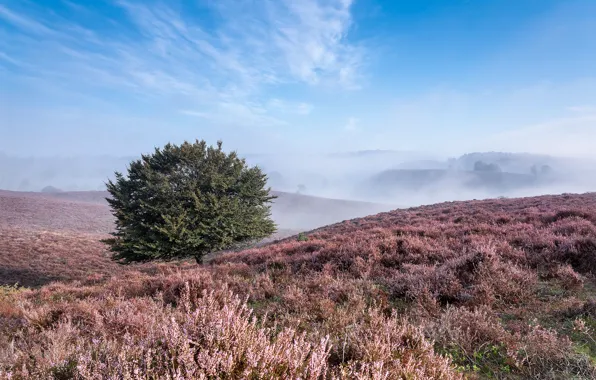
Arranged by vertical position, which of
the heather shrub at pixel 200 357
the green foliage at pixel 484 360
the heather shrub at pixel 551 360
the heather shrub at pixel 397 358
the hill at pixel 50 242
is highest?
the heather shrub at pixel 200 357

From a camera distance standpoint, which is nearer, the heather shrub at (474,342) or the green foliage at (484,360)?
the green foliage at (484,360)

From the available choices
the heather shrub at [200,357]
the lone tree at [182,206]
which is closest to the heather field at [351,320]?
the heather shrub at [200,357]

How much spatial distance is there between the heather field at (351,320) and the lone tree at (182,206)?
7215 millimetres

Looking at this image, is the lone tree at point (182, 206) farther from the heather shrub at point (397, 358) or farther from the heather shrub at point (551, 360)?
the heather shrub at point (551, 360)

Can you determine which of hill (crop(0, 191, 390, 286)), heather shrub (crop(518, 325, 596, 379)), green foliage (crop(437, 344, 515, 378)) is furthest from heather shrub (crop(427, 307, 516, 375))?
hill (crop(0, 191, 390, 286))

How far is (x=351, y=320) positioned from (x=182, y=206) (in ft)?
48.3

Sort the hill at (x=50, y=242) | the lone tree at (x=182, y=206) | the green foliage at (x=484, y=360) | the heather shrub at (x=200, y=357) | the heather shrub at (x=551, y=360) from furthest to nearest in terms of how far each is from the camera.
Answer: the hill at (x=50, y=242)
the lone tree at (x=182, y=206)
the green foliage at (x=484, y=360)
the heather shrub at (x=551, y=360)
the heather shrub at (x=200, y=357)

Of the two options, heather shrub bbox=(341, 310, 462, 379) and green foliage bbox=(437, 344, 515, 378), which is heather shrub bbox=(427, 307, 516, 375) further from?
heather shrub bbox=(341, 310, 462, 379)

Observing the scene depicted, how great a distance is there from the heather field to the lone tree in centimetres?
722

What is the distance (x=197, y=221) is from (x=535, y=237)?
15.7m

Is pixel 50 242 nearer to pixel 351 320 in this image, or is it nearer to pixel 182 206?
pixel 182 206

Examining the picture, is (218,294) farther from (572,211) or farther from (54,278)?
(54,278)

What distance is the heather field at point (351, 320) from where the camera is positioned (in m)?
2.54

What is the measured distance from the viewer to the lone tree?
16.2 m
